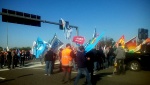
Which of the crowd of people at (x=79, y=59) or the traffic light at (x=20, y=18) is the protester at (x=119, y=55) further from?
the traffic light at (x=20, y=18)

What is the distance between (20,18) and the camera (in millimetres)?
19000

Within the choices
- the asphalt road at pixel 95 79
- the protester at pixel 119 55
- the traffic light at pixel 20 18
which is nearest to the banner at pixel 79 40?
the asphalt road at pixel 95 79

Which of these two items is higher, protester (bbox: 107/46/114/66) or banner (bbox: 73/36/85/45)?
banner (bbox: 73/36/85/45)

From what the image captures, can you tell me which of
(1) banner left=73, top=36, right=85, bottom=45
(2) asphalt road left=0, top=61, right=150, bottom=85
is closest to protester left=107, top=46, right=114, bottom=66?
(1) banner left=73, top=36, right=85, bottom=45

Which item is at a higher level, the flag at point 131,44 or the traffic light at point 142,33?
the traffic light at point 142,33

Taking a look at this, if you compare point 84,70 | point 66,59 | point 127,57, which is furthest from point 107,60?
point 84,70

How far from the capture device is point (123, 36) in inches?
751

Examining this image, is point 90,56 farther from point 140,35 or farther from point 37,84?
point 140,35

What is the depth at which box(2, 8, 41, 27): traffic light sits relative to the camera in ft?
57.4

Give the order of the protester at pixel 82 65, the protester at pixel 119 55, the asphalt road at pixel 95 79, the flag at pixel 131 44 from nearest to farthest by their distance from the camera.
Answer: the protester at pixel 82 65 < the asphalt road at pixel 95 79 < the protester at pixel 119 55 < the flag at pixel 131 44

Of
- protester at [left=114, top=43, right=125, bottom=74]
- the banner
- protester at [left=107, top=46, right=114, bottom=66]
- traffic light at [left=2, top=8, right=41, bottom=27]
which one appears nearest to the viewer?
protester at [left=114, top=43, right=125, bottom=74]

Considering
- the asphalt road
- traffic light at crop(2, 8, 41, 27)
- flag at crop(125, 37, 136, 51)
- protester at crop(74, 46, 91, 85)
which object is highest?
traffic light at crop(2, 8, 41, 27)

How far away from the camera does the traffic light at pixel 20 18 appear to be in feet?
57.4

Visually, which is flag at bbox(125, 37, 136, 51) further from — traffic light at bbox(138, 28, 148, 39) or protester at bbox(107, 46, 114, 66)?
traffic light at bbox(138, 28, 148, 39)
